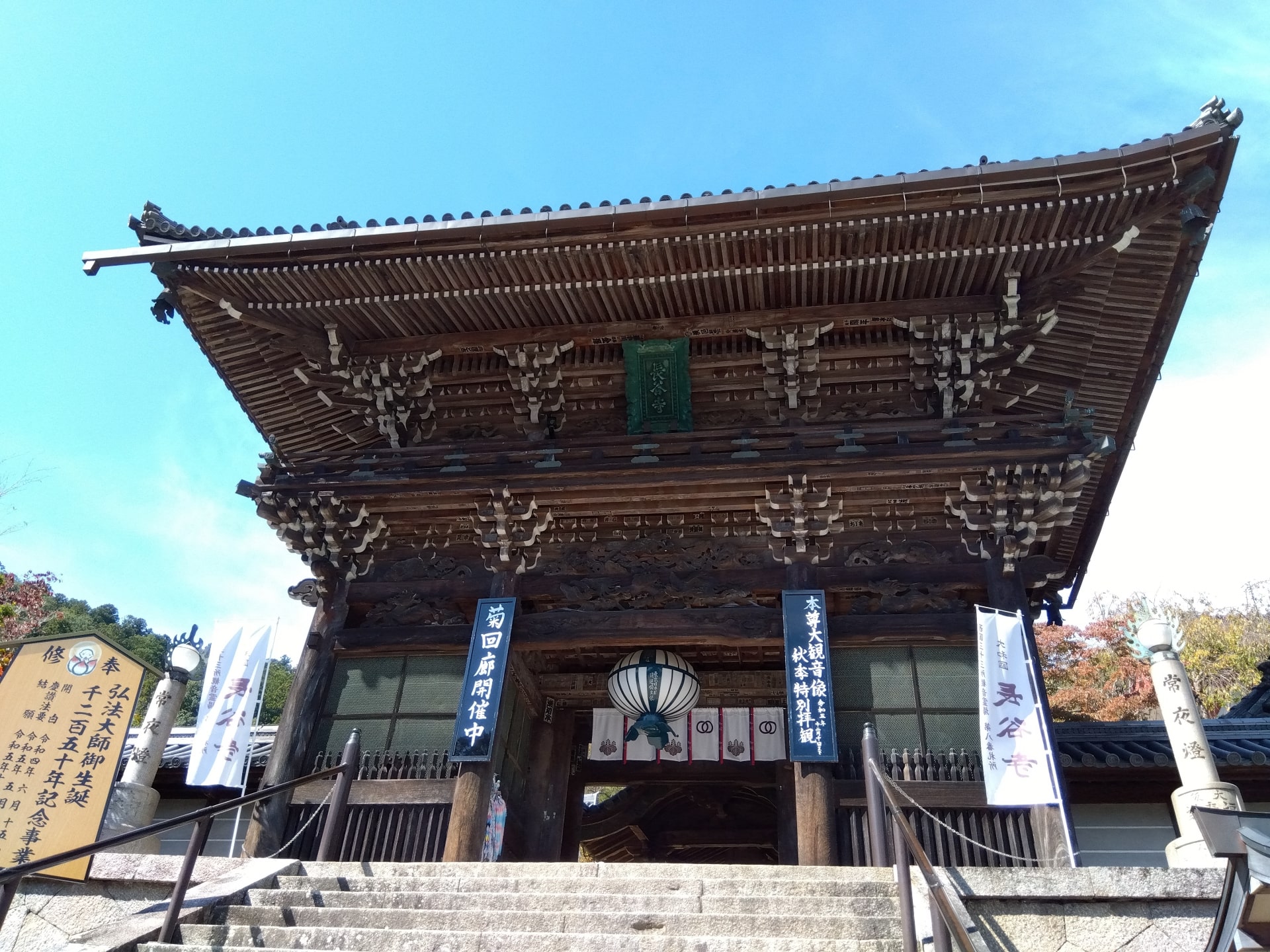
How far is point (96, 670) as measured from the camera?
6820 millimetres

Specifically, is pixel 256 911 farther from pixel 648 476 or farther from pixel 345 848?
pixel 648 476

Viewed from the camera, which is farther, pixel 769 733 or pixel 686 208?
pixel 769 733

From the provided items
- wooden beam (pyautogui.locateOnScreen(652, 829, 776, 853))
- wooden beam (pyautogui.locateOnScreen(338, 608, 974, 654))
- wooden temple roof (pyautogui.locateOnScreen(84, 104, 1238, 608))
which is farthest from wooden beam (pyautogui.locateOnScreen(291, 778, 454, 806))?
wooden beam (pyautogui.locateOnScreen(652, 829, 776, 853))

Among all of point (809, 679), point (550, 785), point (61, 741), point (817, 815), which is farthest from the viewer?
point (550, 785)

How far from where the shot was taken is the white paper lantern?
9.36 m

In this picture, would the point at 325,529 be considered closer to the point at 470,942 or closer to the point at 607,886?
the point at 607,886

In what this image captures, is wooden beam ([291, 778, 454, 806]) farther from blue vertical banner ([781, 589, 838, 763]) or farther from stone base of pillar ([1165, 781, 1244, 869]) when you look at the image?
stone base of pillar ([1165, 781, 1244, 869])

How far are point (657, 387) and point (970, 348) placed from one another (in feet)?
10.7

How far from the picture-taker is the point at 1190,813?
20.7 feet

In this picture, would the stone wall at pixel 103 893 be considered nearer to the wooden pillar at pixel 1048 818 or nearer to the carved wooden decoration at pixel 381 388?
the carved wooden decoration at pixel 381 388

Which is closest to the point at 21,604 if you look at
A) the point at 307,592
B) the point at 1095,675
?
the point at 307,592

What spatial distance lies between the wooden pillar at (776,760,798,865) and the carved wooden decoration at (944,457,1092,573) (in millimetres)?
3536

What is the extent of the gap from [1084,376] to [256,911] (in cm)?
910

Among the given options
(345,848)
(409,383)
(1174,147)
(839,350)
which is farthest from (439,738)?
(1174,147)
